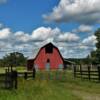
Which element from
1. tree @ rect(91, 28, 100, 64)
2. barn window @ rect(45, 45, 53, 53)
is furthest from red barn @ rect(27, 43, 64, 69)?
tree @ rect(91, 28, 100, 64)

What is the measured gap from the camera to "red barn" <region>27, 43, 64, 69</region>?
255ft

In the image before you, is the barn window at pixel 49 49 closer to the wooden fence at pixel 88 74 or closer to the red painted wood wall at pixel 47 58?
the red painted wood wall at pixel 47 58

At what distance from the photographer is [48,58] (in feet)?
258

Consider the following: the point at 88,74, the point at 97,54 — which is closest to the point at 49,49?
the point at 97,54

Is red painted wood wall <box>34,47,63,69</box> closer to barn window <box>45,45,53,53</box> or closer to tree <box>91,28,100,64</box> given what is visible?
barn window <box>45,45,53,53</box>

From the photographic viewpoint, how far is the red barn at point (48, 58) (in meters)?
77.8

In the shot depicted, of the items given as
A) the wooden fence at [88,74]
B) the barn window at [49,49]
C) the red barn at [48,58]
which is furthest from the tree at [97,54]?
the wooden fence at [88,74]

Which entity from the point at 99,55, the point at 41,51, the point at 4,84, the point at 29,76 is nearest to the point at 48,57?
the point at 41,51

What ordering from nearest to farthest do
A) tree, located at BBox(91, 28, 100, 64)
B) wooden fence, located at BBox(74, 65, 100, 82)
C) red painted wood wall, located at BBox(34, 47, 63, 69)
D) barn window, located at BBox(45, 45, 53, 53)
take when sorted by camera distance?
1. wooden fence, located at BBox(74, 65, 100, 82)
2. red painted wood wall, located at BBox(34, 47, 63, 69)
3. barn window, located at BBox(45, 45, 53, 53)
4. tree, located at BBox(91, 28, 100, 64)

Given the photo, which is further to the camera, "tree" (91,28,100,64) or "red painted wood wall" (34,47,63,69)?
"tree" (91,28,100,64)

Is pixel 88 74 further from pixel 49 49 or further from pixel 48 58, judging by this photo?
pixel 49 49

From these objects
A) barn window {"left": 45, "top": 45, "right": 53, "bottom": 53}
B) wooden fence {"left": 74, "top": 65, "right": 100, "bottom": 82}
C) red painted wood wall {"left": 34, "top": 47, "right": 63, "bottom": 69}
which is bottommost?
wooden fence {"left": 74, "top": 65, "right": 100, "bottom": 82}

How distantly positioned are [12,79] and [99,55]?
2790 inches

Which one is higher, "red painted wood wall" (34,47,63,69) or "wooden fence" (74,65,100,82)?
"red painted wood wall" (34,47,63,69)
